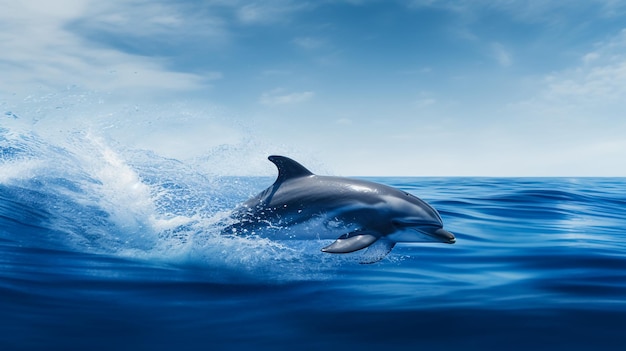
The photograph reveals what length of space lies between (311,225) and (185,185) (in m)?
6.98

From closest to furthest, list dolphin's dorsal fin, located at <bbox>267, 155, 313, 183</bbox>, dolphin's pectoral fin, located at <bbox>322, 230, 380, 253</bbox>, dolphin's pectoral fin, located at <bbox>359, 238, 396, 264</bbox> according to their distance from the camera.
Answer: dolphin's pectoral fin, located at <bbox>322, 230, 380, 253</bbox> → dolphin's pectoral fin, located at <bbox>359, 238, 396, 264</bbox> → dolphin's dorsal fin, located at <bbox>267, 155, 313, 183</bbox>

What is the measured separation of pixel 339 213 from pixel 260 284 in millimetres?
1935

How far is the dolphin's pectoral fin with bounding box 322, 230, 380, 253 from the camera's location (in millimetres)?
6309

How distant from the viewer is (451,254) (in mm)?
8570

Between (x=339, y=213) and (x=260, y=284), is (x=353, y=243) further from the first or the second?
(x=260, y=284)

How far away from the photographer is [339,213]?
7.29m

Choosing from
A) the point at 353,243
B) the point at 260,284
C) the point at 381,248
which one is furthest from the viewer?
the point at 381,248

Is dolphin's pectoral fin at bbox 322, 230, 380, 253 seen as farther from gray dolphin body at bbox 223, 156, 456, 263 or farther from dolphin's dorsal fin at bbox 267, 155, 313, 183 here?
dolphin's dorsal fin at bbox 267, 155, 313, 183

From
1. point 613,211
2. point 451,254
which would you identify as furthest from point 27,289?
point 613,211

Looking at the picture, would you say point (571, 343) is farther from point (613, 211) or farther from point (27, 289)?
point (613, 211)

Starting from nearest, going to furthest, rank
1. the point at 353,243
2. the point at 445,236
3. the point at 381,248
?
the point at 353,243
the point at 445,236
the point at 381,248

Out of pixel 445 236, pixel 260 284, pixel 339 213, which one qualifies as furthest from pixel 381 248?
pixel 260 284

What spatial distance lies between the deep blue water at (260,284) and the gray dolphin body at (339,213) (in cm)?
40

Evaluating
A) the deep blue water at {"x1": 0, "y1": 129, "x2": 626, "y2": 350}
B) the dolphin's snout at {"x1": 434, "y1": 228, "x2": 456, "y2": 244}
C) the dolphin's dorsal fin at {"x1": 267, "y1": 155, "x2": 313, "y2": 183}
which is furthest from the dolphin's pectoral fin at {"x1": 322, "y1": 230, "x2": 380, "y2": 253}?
the dolphin's dorsal fin at {"x1": 267, "y1": 155, "x2": 313, "y2": 183}
